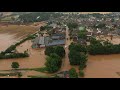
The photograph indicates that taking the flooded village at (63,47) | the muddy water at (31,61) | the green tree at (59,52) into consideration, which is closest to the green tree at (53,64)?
the flooded village at (63,47)

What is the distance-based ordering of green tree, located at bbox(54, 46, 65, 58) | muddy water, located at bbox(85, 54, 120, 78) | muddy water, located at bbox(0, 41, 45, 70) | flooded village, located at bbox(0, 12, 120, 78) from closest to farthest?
muddy water, located at bbox(85, 54, 120, 78)
flooded village, located at bbox(0, 12, 120, 78)
muddy water, located at bbox(0, 41, 45, 70)
green tree, located at bbox(54, 46, 65, 58)

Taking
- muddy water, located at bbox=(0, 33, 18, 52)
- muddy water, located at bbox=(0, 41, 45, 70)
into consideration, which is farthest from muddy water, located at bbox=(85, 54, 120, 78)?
muddy water, located at bbox=(0, 33, 18, 52)

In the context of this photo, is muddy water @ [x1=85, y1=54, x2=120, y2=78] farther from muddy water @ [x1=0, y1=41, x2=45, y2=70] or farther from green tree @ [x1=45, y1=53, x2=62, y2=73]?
muddy water @ [x1=0, y1=41, x2=45, y2=70]

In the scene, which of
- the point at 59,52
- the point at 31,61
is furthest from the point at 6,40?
the point at 59,52

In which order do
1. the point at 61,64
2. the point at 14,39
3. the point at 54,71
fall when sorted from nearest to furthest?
the point at 54,71 → the point at 61,64 → the point at 14,39

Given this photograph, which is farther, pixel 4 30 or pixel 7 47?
pixel 4 30
